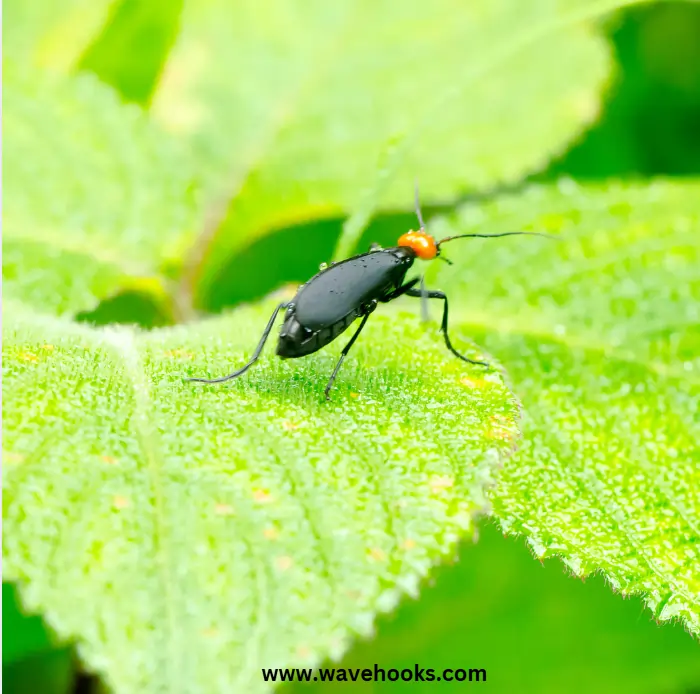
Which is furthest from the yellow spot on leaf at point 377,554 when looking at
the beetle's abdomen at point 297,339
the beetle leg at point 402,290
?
Answer: the beetle leg at point 402,290

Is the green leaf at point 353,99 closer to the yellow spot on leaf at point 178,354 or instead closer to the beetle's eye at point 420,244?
the beetle's eye at point 420,244

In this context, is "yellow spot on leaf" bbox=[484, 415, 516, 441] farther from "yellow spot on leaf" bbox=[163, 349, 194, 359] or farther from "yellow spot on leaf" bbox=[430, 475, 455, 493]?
"yellow spot on leaf" bbox=[163, 349, 194, 359]

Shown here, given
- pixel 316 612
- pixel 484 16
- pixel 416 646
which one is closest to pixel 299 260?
pixel 484 16

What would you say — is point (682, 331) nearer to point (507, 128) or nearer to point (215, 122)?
point (507, 128)

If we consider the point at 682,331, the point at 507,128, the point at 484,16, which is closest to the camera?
the point at 682,331

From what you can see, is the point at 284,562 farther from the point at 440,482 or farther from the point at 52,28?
the point at 52,28

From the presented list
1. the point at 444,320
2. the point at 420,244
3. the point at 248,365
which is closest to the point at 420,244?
the point at 420,244
